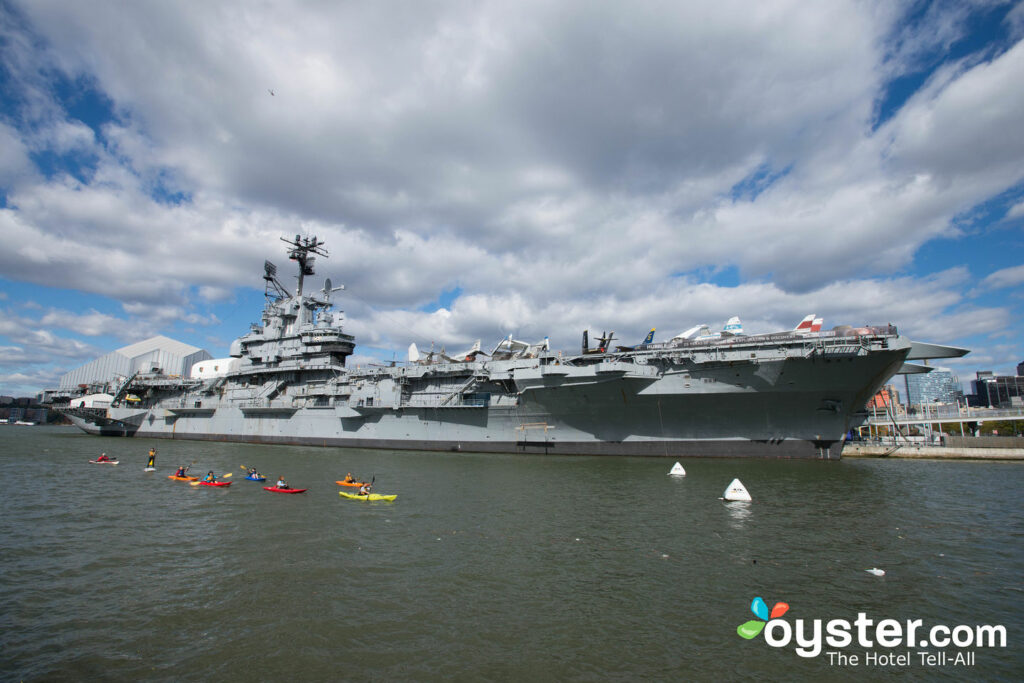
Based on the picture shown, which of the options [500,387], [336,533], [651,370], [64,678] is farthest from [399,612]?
[500,387]

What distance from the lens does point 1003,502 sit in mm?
16453

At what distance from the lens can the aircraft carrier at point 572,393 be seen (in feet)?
75.9

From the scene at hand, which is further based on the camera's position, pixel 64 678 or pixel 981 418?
pixel 981 418

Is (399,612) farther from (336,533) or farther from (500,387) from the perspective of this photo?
(500,387)

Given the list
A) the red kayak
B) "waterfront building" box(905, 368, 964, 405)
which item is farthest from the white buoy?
"waterfront building" box(905, 368, 964, 405)

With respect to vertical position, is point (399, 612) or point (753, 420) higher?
point (753, 420)

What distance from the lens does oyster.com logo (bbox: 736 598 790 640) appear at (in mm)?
7137

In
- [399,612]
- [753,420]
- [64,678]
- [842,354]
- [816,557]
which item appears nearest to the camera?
[64,678]

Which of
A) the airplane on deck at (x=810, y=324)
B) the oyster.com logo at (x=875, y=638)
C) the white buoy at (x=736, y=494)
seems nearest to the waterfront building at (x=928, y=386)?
the airplane on deck at (x=810, y=324)

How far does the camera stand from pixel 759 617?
760cm

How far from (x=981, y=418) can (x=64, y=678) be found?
51.3 metres

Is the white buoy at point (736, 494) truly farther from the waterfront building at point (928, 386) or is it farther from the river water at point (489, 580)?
the waterfront building at point (928, 386)

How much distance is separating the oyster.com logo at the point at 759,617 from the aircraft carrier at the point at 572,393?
16435mm

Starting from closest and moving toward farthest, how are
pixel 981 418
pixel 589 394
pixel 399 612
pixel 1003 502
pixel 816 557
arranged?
pixel 399 612 < pixel 816 557 < pixel 1003 502 < pixel 589 394 < pixel 981 418
